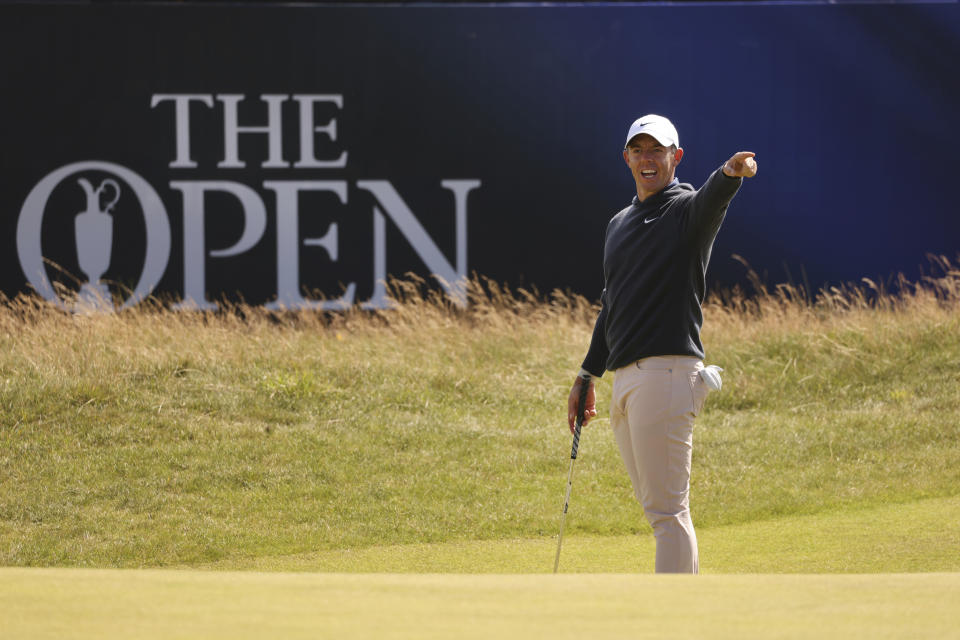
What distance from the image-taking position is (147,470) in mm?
6945

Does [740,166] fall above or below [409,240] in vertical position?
above

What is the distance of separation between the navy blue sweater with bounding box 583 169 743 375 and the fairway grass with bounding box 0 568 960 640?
150 cm

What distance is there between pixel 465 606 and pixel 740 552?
3826 mm

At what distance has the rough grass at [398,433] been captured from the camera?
627 centimetres

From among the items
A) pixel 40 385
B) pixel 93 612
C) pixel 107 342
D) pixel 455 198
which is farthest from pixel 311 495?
pixel 455 198

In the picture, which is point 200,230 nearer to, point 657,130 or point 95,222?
point 95,222

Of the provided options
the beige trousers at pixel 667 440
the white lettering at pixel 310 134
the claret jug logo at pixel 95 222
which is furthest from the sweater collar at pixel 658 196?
the claret jug logo at pixel 95 222

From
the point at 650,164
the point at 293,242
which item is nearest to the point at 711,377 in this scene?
the point at 650,164

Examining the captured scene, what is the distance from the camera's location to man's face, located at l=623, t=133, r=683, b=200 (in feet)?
12.1

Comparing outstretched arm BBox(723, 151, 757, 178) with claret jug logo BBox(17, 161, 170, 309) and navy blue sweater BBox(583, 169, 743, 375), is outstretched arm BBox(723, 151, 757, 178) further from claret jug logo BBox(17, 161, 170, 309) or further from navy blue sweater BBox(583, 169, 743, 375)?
claret jug logo BBox(17, 161, 170, 309)

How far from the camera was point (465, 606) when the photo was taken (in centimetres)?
197

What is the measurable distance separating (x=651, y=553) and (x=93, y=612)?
396cm

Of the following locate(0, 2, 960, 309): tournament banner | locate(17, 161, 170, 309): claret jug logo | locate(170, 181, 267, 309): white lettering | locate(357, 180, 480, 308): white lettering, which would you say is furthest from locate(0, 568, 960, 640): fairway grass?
locate(17, 161, 170, 309): claret jug logo

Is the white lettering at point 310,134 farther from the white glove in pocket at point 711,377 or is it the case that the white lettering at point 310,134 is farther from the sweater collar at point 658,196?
the white glove in pocket at point 711,377
